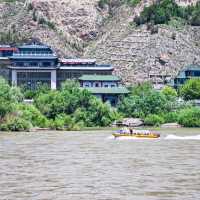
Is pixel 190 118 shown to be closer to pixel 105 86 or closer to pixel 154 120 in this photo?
pixel 154 120

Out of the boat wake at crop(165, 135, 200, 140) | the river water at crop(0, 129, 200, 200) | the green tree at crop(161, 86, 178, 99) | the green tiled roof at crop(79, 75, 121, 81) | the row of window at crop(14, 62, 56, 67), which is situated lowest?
the boat wake at crop(165, 135, 200, 140)

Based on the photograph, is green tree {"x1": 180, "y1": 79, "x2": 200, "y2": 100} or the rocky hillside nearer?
green tree {"x1": 180, "y1": 79, "x2": 200, "y2": 100}

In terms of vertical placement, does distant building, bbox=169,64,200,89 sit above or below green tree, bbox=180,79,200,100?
above

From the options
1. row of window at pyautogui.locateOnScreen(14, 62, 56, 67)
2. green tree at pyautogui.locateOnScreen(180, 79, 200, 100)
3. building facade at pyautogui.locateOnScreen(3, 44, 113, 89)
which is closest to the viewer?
green tree at pyautogui.locateOnScreen(180, 79, 200, 100)

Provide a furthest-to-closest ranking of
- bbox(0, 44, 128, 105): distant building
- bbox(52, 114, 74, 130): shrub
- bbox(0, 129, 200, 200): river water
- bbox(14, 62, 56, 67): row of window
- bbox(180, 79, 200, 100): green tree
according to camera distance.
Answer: bbox(14, 62, 56, 67): row of window < bbox(0, 44, 128, 105): distant building < bbox(180, 79, 200, 100): green tree < bbox(52, 114, 74, 130): shrub < bbox(0, 129, 200, 200): river water

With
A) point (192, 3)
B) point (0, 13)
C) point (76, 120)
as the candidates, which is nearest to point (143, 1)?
point (192, 3)

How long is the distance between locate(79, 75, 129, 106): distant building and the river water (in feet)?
190

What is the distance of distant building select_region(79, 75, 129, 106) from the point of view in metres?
150

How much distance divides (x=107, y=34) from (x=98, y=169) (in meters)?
118

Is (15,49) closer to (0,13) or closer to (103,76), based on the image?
(103,76)

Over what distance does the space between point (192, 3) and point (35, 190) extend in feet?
429

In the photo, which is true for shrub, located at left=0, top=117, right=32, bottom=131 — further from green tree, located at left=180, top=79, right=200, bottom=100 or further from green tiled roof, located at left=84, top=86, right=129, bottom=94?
green tree, located at left=180, top=79, right=200, bottom=100

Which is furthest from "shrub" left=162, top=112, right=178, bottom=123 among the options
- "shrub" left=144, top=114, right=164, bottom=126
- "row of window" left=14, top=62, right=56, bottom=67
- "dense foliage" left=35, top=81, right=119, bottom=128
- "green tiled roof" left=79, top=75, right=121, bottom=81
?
"row of window" left=14, top=62, right=56, bottom=67

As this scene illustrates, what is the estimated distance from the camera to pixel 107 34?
593 ft
